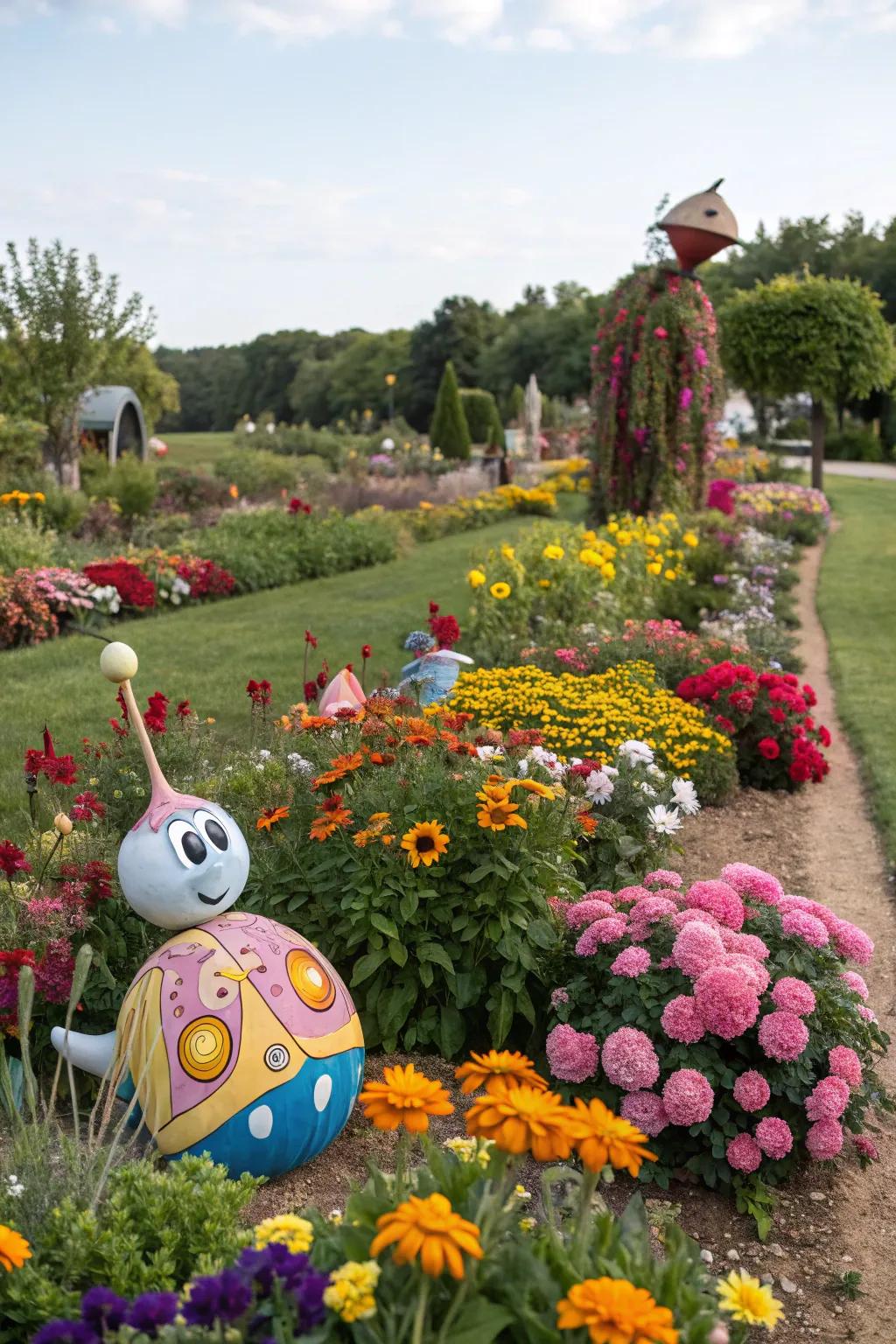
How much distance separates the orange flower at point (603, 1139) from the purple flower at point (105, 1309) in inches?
25.7

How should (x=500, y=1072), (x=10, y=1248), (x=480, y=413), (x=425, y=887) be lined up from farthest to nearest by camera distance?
1. (x=480, y=413)
2. (x=425, y=887)
3. (x=500, y=1072)
4. (x=10, y=1248)

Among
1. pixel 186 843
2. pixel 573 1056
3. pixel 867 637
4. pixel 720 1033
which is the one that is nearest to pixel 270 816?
pixel 186 843

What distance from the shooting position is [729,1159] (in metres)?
2.87

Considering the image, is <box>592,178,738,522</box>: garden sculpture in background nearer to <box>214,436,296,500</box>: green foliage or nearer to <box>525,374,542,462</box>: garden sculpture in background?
<box>214,436,296,500</box>: green foliage

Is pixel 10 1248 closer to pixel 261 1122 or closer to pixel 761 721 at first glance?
pixel 261 1122

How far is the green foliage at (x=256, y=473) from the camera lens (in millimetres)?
20797

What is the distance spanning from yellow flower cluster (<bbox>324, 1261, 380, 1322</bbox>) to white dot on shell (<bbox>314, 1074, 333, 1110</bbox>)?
1.13 m

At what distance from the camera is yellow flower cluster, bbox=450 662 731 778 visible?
5078 millimetres

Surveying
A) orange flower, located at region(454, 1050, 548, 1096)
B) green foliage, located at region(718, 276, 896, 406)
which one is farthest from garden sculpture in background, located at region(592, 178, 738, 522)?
orange flower, located at region(454, 1050, 548, 1096)

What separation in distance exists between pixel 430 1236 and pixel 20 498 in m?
Answer: 12.0

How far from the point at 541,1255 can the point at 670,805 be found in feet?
10.3

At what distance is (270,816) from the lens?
11.2ft

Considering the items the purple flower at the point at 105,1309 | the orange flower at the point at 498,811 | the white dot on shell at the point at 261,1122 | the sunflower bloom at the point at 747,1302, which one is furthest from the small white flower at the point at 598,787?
the purple flower at the point at 105,1309

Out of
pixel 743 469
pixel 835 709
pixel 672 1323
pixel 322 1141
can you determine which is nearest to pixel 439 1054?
pixel 322 1141
